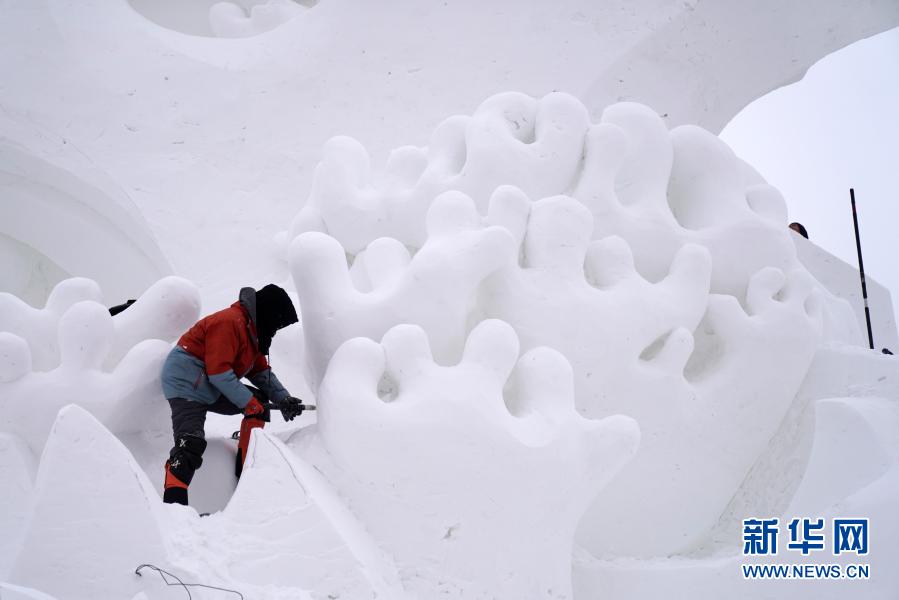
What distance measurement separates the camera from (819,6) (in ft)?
19.3

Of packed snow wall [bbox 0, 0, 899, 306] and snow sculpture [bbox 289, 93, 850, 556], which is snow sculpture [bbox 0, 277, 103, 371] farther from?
packed snow wall [bbox 0, 0, 899, 306]

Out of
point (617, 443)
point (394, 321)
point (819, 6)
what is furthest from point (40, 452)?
point (819, 6)

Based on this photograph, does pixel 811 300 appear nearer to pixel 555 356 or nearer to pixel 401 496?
pixel 555 356

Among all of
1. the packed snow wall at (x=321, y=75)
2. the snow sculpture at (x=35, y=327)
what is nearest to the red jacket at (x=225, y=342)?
the snow sculpture at (x=35, y=327)

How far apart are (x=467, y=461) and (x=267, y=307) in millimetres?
861

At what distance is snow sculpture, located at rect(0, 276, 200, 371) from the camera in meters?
3.37

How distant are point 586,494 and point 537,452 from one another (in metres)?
0.26

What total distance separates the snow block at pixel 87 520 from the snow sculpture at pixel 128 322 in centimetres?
74

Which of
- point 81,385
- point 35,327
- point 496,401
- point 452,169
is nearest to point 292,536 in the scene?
point 496,401

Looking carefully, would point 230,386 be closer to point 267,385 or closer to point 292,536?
point 267,385

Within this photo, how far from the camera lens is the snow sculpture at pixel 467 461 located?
107 inches

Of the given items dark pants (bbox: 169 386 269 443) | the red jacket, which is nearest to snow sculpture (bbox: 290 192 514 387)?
the red jacket

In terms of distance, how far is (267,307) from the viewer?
3082mm

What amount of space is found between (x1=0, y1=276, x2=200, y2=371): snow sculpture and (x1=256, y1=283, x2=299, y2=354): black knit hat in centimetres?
44
